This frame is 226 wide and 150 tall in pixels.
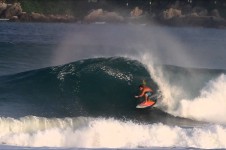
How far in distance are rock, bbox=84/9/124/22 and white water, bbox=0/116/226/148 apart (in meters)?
136

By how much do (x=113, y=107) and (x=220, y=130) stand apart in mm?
6221

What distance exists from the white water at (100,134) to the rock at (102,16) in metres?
136

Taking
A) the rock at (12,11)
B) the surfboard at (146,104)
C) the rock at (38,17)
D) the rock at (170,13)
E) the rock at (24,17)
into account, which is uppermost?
the surfboard at (146,104)

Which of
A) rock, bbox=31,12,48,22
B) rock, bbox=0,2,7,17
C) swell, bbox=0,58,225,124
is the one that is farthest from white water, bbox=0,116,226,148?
rock, bbox=0,2,7,17

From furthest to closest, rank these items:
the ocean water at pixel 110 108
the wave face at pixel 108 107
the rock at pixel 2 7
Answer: the rock at pixel 2 7 < the wave face at pixel 108 107 < the ocean water at pixel 110 108

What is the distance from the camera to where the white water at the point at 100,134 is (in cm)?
2411

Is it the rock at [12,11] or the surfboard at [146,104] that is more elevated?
the surfboard at [146,104]

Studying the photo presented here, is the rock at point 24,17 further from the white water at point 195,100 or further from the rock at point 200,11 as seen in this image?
the white water at point 195,100

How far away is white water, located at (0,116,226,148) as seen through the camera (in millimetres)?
24109

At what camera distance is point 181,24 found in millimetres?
153625

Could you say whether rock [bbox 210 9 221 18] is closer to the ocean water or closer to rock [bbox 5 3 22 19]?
rock [bbox 5 3 22 19]

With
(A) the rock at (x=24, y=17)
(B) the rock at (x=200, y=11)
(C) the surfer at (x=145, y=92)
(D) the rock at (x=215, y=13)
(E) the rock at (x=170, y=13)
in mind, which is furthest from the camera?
(B) the rock at (x=200, y=11)

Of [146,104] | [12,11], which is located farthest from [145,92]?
[12,11]

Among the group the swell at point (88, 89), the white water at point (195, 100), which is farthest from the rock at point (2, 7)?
the white water at point (195, 100)
